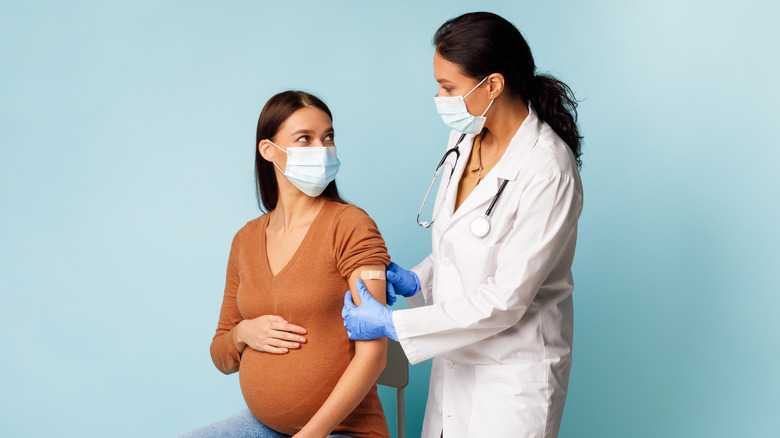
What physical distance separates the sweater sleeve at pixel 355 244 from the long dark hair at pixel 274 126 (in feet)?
0.52

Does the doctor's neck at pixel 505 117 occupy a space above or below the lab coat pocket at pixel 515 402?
above

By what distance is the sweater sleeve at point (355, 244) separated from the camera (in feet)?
4.80

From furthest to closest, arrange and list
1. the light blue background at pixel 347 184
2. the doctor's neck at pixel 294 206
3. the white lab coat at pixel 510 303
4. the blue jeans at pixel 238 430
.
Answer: the light blue background at pixel 347 184, the doctor's neck at pixel 294 206, the blue jeans at pixel 238 430, the white lab coat at pixel 510 303

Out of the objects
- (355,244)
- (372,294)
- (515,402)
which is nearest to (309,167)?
(355,244)

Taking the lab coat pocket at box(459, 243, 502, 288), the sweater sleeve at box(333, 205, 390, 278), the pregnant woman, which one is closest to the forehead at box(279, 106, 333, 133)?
the pregnant woman

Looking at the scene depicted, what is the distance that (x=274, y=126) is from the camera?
5.27 feet

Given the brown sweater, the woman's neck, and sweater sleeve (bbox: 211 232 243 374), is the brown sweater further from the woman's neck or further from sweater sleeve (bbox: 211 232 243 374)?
the woman's neck

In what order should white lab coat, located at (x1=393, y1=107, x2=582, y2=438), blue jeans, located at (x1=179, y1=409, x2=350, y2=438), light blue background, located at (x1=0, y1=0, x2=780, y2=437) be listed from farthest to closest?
light blue background, located at (x1=0, y1=0, x2=780, y2=437)
blue jeans, located at (x1=179, y1=409, x2=350, y2=438)
white lab coat, located at (x1=393, y1=107, x2=582, y2=438)

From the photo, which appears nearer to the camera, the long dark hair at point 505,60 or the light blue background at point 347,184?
the long dark hair at point 505,60

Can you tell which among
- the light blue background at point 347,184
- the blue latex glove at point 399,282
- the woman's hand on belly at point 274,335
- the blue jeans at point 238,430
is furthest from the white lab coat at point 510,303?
the light blue background at point 347,184

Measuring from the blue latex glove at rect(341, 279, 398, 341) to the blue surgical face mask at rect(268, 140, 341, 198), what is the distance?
0.27 meters

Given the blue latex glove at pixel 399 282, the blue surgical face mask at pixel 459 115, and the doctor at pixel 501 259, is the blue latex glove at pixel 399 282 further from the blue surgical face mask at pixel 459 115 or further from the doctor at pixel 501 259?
the blue surgical face mask at pixel 459 115

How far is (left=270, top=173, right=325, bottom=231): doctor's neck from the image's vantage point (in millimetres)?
1608

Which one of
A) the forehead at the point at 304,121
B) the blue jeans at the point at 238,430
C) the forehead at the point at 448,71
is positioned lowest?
the blue jeans at the point at 238,430
